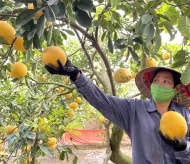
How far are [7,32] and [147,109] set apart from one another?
3.08 feet

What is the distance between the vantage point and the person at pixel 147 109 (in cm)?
152

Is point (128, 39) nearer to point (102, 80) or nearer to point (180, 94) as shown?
point (180, 94)

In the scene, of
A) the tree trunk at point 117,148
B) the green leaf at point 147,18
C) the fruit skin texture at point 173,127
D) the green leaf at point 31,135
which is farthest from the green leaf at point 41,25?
the tree trunk at point 117,148

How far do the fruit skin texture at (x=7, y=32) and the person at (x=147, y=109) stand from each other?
309 mm

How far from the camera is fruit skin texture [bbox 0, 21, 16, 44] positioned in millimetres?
1295

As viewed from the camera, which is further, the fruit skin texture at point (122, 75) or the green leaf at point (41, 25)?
the fruit skin texture at point (122, 75)

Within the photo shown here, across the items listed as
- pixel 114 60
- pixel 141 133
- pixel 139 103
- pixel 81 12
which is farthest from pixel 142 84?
pixel 114 60

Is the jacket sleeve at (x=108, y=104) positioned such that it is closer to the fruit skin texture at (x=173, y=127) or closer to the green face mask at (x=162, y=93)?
the green face mask at (x=162, y=93)

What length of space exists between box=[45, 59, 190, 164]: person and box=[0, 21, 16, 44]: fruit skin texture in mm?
309

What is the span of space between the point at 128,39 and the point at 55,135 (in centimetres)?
124

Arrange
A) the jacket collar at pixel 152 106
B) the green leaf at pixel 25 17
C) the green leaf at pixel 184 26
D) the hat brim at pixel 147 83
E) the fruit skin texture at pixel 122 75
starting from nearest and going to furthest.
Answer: the green leaf at pixel 184 26 → the green leaf at pixel 25 17 → the jacket collar at pixel 152 106 → the hat brim at pixel 147 83 → the fruit skin texture at pixel 122 75

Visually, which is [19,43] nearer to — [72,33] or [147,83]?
[72,33]

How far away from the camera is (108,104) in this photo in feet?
5.44

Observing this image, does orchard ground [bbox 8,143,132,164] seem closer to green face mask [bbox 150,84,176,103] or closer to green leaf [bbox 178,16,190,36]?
green face mask [bbox 150,84,176,103]
